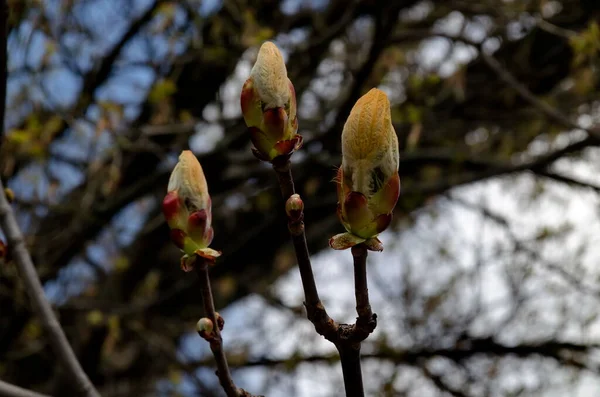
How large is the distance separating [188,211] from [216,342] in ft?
0.64

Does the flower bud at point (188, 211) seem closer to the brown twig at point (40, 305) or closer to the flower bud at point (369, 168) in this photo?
the flower bud at point (369, 168)

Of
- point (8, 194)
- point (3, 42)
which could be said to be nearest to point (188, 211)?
point (8, 194)

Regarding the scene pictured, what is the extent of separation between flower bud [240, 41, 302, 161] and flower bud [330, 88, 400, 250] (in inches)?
3.3

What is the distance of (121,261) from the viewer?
446 centimetres

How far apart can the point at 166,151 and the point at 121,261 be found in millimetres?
1078

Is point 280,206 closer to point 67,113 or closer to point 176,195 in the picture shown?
point 67,113

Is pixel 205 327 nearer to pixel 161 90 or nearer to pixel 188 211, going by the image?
pixel 188 211

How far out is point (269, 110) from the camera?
834mm

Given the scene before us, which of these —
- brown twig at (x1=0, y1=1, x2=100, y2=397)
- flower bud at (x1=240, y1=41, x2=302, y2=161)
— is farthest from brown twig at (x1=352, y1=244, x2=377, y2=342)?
brown twig at (x1=0, y1=1, x2=100, y2=397)

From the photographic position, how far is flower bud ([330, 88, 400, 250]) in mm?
775

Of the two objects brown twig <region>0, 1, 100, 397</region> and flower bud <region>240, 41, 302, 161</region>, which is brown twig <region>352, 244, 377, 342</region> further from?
brown twig <region>0, 1, 100, 397</region>

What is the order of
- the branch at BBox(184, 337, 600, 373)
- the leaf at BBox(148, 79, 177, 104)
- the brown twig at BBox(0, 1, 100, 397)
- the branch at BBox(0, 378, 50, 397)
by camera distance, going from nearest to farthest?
the branch at BBox(0, 378, 50, 397) → the brown twig at BBox(0, 1, 100, 397) → the leaf at BBox(148, 79, 177, 104) → the branch at BBox(184, 337, 600, 373)

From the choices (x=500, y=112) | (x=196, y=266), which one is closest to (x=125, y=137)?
(x=500, y=112)

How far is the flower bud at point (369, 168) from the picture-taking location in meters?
0.78
